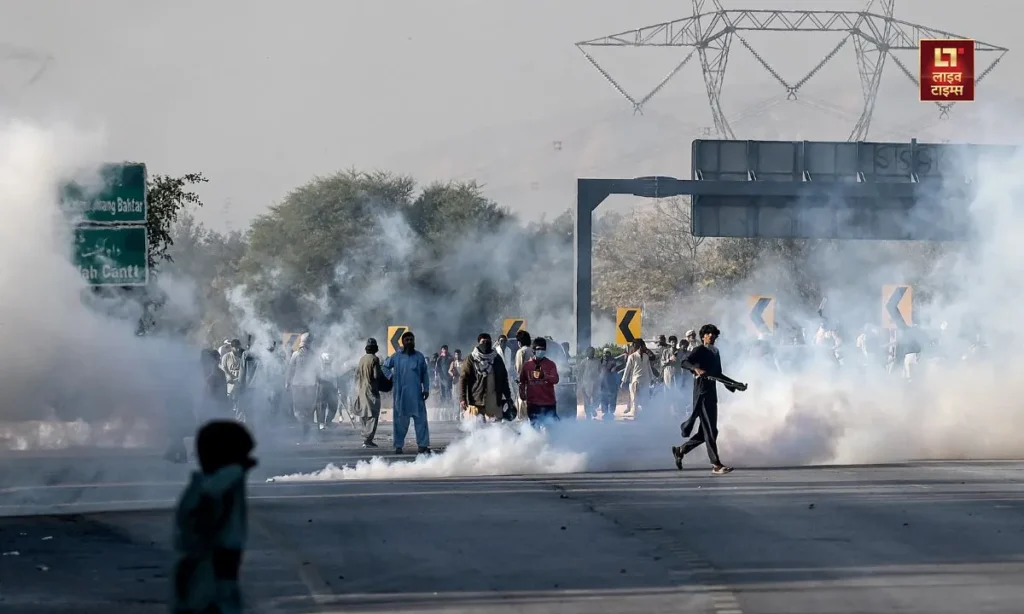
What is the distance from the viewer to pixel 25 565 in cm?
1183

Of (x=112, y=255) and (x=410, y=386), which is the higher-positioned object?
(x=112, y=255)

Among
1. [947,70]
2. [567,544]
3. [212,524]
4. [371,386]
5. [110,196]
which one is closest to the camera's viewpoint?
[212,524]

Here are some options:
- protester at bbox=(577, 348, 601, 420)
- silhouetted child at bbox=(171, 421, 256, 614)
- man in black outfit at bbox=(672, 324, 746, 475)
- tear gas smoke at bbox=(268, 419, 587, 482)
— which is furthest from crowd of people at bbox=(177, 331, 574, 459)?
silhouetted child at bbox=(171, 421, 256, 614)

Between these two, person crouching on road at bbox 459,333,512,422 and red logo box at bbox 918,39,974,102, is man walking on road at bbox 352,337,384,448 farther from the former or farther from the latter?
red logo box at bbox 918,39,974,102

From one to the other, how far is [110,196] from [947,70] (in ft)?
54.7

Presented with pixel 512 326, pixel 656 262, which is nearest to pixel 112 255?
pixel 512 326

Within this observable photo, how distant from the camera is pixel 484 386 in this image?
68.7 ft

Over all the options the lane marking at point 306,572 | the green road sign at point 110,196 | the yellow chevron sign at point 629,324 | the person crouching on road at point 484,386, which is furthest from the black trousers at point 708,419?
the yellow chevron sign at point 629,324

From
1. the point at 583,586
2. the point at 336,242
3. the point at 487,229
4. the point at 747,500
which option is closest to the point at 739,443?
the point at 747,500

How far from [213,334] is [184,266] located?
3046 cm

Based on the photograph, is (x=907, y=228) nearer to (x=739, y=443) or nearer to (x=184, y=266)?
(x=739, y=443)

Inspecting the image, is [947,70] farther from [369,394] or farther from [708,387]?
[708,387]

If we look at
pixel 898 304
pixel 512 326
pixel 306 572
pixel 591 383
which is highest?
pixel 898 304

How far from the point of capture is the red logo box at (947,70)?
30453 millimetres
